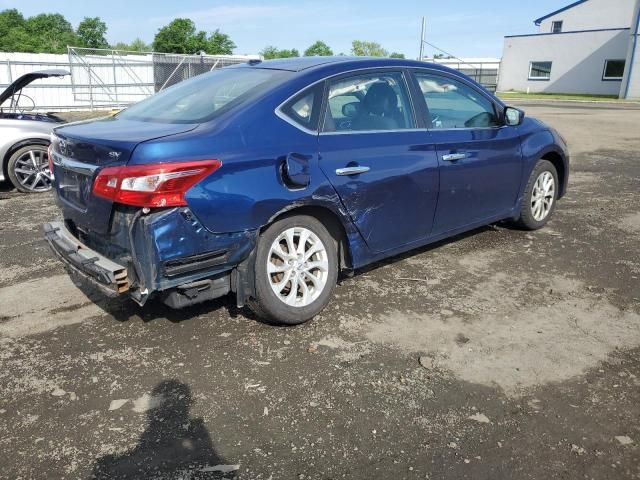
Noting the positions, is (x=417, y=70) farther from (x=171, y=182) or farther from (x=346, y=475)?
(x=346, y=475)

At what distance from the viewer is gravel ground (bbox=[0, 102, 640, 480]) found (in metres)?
2.53

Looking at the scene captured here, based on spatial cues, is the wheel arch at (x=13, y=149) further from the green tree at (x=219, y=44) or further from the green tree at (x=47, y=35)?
the green tree at (x=219, y=44)

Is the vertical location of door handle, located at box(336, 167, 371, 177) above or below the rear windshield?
below

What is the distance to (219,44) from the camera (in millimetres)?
87062

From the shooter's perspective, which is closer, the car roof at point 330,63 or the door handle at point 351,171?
the door handle at point 351,171

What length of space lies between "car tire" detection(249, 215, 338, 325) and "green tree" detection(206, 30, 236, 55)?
278ft

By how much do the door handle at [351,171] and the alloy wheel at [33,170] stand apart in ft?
18.4

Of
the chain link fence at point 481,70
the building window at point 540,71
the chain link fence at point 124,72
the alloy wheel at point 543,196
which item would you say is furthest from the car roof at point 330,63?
the building window at point 540,71

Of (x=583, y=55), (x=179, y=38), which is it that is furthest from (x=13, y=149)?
(x=179, y=38)

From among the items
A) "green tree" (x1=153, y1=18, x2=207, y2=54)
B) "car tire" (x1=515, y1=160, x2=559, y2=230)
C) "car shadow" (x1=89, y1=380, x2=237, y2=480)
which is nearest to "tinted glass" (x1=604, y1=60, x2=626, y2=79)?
"car tire" (x1=515, y1=160, x2=559, y2=230)

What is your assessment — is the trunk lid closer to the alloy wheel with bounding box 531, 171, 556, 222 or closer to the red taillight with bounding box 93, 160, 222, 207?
the red taillight with bounding box 93, 160, 222, 207

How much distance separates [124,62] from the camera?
19953 millimetres

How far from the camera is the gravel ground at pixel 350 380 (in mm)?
2527

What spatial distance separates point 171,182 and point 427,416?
1831 mm
